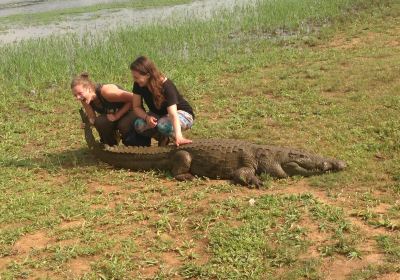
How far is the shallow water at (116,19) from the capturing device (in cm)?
1563

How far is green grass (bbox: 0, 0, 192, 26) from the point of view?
59.8 feet

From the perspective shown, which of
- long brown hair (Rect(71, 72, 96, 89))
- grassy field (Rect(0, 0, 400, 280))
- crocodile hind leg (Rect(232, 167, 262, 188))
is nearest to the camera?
grassy field (Rect(0, 0, 400, 280))

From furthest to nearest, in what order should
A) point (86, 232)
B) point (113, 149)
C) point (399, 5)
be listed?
point (399, 5)
point (113, 149)
point (86, 232)

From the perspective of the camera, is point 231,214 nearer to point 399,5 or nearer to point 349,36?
point 349,36

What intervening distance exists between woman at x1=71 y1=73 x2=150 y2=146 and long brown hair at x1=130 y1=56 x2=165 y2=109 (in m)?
0.44

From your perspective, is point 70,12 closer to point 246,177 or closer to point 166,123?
point 166,123

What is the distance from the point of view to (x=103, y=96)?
226 inches

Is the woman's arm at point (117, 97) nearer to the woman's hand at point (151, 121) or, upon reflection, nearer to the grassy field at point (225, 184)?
the woman's hand at point (151, 121)

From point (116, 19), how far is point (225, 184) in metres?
13.8

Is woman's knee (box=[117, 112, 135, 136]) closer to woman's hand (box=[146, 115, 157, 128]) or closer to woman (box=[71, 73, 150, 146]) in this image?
woman (box=[71, 73, 150, 146])

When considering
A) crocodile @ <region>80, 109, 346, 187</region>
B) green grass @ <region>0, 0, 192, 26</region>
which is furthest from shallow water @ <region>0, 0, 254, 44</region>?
crocodile @ <region>80, 109, 346, 187</region>

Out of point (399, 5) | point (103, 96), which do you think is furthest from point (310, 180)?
point (399, 5)

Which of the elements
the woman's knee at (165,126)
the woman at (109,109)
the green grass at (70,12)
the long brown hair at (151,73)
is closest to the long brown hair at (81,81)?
the woman at (109,109)

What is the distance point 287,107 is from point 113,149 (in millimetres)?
2776
